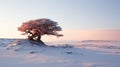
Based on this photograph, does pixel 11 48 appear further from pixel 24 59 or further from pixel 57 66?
pixel 57 66

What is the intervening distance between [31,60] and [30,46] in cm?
559

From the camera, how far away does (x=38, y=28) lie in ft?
75.1

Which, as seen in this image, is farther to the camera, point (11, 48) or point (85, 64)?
point (11, 48)

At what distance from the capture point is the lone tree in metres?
22.8

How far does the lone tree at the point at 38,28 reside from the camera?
22.8 metres

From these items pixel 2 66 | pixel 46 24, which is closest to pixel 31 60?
pixel 2 66

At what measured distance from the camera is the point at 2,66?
13641 mm

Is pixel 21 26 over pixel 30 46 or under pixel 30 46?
over

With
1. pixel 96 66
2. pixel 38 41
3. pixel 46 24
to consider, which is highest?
pixel 46 24

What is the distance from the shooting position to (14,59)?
15.7m

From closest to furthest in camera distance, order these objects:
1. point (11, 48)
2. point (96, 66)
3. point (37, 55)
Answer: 1. point (96, 66)
2. point (37, 55)
3. point (11, 48)

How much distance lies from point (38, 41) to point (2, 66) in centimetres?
983

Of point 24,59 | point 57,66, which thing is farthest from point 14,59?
point 57,66

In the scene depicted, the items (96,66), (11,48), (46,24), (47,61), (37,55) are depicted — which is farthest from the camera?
(46,24)
